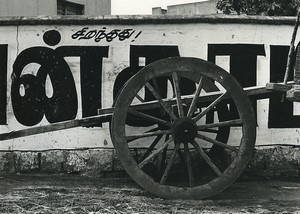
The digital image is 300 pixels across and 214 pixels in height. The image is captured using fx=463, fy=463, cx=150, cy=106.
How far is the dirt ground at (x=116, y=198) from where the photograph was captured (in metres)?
4.10

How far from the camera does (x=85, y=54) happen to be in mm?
5449

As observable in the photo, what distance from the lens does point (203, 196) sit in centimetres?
422

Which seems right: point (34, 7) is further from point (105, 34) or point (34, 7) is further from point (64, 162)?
point (64, 162)

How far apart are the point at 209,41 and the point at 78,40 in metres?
1.54

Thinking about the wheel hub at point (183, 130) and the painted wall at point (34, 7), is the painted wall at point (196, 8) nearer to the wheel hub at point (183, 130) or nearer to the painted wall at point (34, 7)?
the painted wall at point (34, 7)

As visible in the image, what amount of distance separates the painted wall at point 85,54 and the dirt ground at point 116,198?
48cm

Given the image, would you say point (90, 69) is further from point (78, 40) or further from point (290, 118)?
point (290, 118)

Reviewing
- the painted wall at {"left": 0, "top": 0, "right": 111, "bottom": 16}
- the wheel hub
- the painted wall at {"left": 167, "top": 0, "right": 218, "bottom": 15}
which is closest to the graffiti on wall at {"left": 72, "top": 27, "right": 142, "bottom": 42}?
the wheel hub

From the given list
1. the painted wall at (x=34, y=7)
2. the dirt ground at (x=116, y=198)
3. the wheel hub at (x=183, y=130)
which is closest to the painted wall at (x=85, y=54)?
the dirt ground at (x=116, y=198)

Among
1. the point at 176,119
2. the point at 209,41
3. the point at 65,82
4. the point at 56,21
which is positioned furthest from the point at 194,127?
the point at 56,21

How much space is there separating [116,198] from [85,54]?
184 cm

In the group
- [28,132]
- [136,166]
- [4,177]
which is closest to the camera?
[136,166]

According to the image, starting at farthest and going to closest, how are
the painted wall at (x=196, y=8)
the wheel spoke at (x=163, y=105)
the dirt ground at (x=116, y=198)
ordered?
the painted wall at (x=196, y=8), the wheel spoke at (x=163, y=105), the dirt ground at (x=116, y=198)

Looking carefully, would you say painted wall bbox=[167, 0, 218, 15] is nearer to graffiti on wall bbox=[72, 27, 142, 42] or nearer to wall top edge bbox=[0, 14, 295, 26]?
wall top edge bbox=[0, 14, 295, 26]
